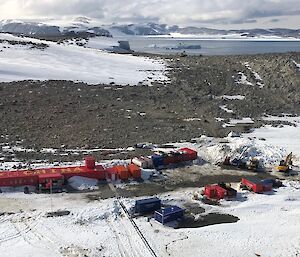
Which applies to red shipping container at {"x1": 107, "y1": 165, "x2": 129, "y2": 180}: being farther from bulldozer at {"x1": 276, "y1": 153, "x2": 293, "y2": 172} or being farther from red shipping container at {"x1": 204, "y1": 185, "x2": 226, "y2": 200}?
bulldozer at {"x1": 276, "y1": 153, "x2": 293, "y2": 172}

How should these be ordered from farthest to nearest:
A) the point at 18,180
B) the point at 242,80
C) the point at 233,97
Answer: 1. the point at 242,80
2. the point at 233,97
3. the point at 18,180

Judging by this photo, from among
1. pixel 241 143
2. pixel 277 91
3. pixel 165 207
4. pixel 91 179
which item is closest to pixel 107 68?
pixel 277 91

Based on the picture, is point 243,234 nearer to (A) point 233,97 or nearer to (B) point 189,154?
(B) point 189,154

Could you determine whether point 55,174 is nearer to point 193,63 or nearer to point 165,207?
point 165,207

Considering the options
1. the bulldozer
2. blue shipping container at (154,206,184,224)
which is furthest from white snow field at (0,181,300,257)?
the bulldozer

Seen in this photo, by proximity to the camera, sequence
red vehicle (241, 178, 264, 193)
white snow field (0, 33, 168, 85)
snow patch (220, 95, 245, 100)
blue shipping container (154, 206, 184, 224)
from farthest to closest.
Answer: white snow field (0, 33, 168, 85) < snow patch (220, 95, 245, 100) < red vehicle (241, 178, 264, 193) < blue shipping container (154, 206, 184, 224)

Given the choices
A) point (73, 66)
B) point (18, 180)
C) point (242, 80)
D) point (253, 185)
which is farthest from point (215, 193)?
point (73, 66)

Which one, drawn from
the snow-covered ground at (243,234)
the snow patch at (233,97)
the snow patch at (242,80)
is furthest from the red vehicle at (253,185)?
the snow patch at (242,80)
